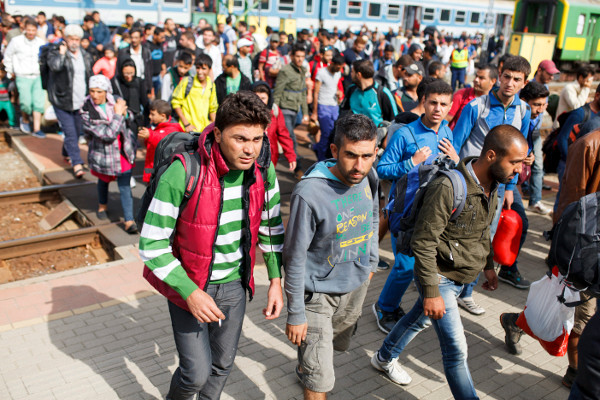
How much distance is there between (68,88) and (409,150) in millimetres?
6448

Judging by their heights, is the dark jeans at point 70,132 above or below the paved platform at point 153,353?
above

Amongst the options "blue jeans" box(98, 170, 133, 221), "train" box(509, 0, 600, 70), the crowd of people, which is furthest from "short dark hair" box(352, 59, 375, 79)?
"train" box(509, 0, 600, 70)

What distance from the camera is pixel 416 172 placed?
12.1ft

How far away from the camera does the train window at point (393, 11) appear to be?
122ft

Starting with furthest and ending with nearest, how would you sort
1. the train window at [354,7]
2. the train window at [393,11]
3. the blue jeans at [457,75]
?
the train window at [393,11], the train window at [354,7], the blue jeans at [457,75]

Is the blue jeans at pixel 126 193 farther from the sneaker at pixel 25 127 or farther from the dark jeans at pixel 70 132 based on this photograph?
the sneaker at pixel 25 127

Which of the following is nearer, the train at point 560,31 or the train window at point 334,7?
the train at point 560,31

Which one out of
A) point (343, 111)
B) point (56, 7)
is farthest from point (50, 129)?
point (56, 7)

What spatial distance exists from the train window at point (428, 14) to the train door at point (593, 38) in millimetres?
16809

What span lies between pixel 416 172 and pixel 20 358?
10.9ft

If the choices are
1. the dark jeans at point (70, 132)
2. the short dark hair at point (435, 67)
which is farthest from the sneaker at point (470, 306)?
the dark jeans at point (70, 132)

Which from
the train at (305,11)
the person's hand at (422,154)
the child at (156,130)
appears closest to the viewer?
the person's hand at (422,154)

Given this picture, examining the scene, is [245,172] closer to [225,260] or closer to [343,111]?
[225,260]

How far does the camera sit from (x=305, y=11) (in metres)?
33.7
